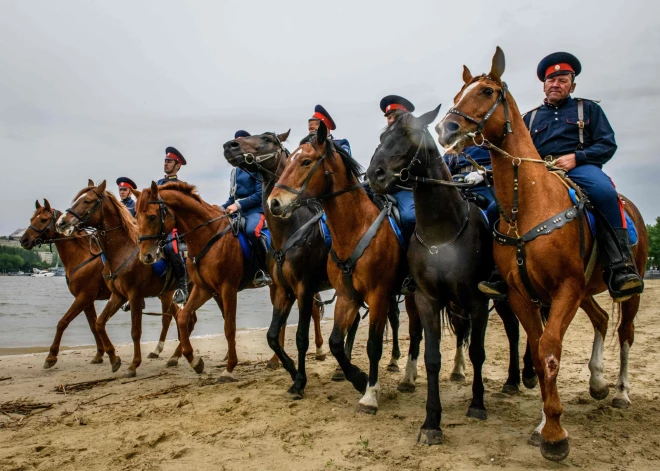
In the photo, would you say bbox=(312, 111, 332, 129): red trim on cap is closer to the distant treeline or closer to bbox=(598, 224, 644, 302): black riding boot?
bbox=(598, 224, 644, 302): black riding boot

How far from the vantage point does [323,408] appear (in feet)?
21.4

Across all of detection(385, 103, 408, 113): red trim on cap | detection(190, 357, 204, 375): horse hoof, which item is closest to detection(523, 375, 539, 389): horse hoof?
detection(385, 103, 408, 113): red trim on cap

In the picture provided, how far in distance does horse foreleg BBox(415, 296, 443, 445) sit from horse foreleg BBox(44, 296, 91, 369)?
26.2ft

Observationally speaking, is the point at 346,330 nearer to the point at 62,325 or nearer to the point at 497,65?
the point at 497,65

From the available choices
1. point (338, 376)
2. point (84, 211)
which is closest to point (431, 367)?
point (338, 376)

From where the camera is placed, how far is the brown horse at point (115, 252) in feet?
33.2

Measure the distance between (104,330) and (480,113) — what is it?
8580mm

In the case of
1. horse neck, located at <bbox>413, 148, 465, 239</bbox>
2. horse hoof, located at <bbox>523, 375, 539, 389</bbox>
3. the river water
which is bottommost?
the river water

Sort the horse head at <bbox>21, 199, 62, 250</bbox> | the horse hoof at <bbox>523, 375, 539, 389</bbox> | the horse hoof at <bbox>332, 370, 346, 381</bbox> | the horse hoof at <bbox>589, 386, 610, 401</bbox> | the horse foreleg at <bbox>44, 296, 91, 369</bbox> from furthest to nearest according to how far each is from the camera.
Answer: the horse head at <bbox>21, 199, 62, 250</bbox> → the horse foreleg at <bbox>44, 296, 91, 369</bbox> → the horse hoof at <bbox>332, 370, 346, 381</bbox> → the horse hoof at <bbox>523, 375, 539, 389</bbox> → the horse hoof at <bbox>589, 386, 610, 401</bbox>

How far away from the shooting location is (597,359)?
20.8ft

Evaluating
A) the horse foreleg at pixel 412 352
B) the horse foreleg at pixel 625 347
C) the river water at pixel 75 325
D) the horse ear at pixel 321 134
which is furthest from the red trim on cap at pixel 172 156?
the horse foreleg at pixel 625 347

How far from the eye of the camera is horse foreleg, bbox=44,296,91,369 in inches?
414

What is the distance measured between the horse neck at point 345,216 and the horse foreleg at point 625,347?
335 centimetres

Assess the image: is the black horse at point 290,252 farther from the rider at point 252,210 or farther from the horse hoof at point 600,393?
the horse hoof at point 600,393
